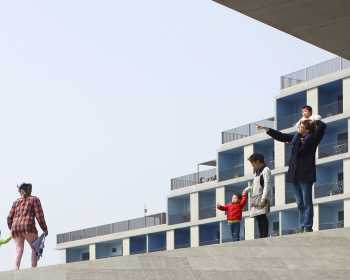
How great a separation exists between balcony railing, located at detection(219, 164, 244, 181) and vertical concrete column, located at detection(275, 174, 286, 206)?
6015 mm

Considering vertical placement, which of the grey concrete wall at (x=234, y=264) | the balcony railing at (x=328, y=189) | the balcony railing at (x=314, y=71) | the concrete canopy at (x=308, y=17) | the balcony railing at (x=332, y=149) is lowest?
the grey concrete wall at (x=234, y=264)

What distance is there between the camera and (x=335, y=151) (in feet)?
220

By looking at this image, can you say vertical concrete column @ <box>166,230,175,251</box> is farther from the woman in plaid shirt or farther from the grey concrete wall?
the grey concrete wall

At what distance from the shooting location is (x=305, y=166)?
15.8 metres

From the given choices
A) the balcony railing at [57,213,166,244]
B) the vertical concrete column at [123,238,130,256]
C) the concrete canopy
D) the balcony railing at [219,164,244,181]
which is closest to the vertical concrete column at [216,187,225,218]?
the balcony railing at [219,164,244,181]

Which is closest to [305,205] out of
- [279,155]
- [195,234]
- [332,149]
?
[332,149]

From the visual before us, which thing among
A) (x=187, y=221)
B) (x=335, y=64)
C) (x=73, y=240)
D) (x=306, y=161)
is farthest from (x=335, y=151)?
(x=306, y=161)

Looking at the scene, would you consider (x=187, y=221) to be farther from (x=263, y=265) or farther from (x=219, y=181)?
(x=263, y=265)

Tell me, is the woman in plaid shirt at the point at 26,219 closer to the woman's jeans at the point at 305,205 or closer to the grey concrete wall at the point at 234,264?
the grey concrete wall at the point at 234,264

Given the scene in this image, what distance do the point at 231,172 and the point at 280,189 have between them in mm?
7631

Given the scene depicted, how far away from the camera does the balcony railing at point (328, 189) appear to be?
66.8 metres

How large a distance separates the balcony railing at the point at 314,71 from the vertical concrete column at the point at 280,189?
5490 mm

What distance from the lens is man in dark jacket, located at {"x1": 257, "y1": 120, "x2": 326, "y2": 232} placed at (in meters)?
15.6

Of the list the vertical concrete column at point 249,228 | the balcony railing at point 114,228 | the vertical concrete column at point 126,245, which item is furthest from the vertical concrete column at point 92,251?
the vertical concrete column at point 249,228
